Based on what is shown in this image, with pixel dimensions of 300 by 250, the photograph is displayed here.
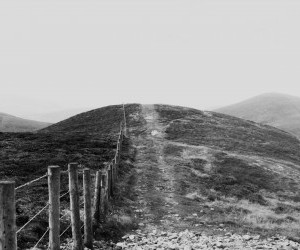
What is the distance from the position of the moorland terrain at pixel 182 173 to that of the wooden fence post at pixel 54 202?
3830mm

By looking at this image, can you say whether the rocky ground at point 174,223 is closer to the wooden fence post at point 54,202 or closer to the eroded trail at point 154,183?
the eroded trail at point 154,183

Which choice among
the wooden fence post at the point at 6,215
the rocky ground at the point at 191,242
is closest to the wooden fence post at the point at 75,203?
the rocky ground at the point at 191,242

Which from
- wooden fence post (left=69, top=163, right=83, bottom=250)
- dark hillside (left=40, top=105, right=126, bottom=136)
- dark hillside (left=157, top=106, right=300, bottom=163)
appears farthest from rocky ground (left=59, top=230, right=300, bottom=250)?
dark hillside (left=40, top=105, right=126, bottom=136)

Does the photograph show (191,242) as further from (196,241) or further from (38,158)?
(38,158)

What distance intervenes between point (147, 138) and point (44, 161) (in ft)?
67.7

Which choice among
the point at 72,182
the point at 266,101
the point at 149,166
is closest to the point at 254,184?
the point at 149,166

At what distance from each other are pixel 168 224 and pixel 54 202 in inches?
382

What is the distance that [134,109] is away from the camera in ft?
230

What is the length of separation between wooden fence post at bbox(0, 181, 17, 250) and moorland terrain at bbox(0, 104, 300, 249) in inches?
272

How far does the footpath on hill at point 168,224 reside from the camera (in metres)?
14.7

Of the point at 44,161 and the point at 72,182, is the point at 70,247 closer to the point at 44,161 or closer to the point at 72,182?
the point at 72,182

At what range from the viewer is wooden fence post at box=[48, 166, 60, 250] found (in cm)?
934

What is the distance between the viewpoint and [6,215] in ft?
21.6

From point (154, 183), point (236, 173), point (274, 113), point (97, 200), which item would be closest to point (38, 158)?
point (154, 183)
